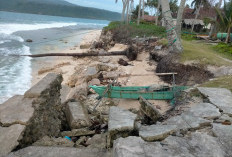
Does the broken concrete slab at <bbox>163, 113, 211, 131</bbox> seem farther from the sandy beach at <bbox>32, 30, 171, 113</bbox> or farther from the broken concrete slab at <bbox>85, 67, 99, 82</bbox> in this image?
the broken concrete slab at <bbox>85, 67, 99, 82</bbox>

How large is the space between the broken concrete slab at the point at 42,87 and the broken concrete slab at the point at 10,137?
28.9 inches

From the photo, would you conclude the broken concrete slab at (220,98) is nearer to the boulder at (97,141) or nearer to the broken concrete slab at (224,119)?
the broken concrete slab at (224,119)

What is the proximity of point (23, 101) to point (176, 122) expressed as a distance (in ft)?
8.04

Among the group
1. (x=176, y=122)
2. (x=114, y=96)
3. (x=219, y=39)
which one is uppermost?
(x=219, y=39)

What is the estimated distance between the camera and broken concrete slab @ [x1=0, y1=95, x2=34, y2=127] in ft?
8.25

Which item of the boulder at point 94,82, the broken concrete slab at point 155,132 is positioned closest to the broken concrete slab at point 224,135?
the broken concrete slab at point 155,132

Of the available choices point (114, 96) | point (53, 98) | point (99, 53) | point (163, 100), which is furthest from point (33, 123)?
point (99, 53)

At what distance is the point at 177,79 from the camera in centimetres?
785

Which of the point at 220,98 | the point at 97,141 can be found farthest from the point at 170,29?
the point at 97,141

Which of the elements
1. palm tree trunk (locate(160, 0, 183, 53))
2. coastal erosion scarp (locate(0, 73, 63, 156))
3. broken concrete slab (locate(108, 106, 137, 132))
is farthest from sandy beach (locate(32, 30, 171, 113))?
coastal erosion scarp (locate(0, 73, 63, 156))

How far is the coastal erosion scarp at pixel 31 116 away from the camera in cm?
231

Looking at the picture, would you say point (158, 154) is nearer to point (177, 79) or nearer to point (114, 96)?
point (114, 96)

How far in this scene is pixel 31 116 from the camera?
2639mm

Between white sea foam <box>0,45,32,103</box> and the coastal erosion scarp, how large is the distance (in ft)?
14.5
